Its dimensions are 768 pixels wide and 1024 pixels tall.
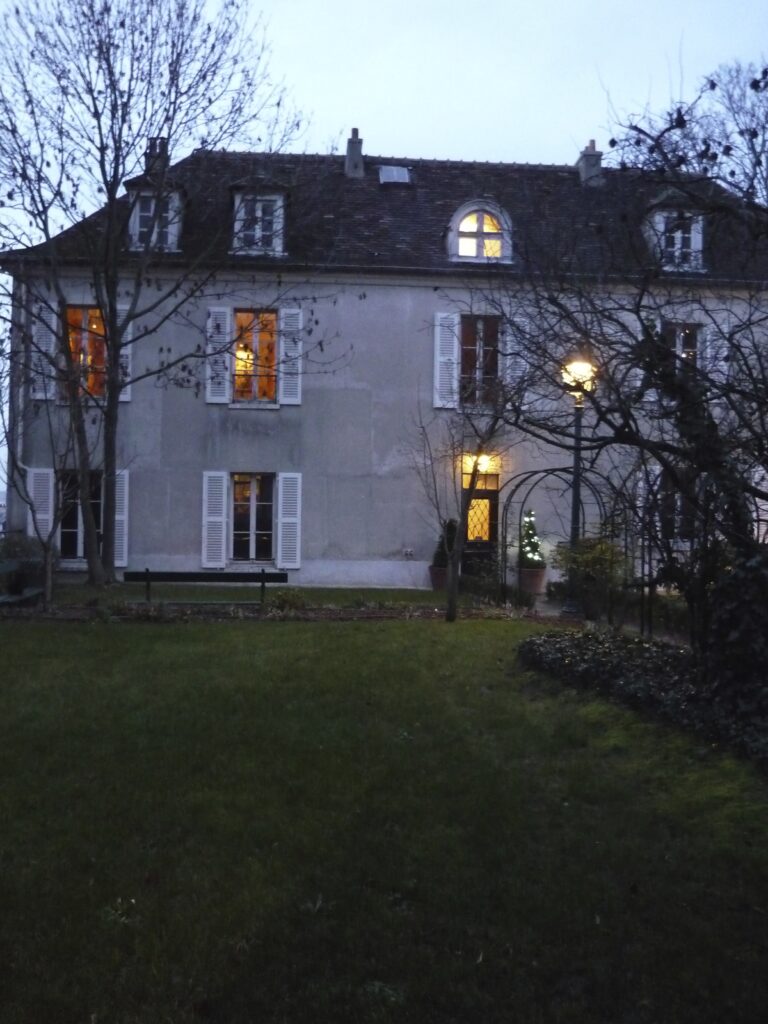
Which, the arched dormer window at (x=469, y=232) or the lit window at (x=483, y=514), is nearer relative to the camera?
the arched dormer window at (x=469, y=232)

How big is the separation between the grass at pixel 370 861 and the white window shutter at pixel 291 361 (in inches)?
495

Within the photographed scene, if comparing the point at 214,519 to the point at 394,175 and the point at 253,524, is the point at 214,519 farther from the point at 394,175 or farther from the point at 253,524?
the point at 394,175

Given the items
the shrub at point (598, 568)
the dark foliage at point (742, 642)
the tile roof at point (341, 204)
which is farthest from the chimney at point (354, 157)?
the dark foliage at point (742, 642)

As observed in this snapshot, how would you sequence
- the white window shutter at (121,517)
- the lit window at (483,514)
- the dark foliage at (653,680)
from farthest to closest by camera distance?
the lit window at (483,514)
the white window shutter at (121,517)
the dark foliage at (653,680)

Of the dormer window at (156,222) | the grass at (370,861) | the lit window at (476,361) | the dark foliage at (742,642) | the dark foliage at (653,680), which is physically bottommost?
the grass at (370,861)

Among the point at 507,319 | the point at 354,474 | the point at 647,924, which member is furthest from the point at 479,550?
the point at 647,924

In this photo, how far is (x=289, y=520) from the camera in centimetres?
2106

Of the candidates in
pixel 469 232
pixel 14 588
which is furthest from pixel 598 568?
pixel 469 232

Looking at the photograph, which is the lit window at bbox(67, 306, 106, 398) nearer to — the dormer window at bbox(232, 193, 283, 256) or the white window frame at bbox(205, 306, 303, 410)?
the white window frame at bbox(205, 306, 303, 410)

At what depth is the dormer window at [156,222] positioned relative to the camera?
1811 cm

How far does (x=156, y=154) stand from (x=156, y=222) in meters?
1.32

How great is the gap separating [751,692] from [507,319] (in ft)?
11.2

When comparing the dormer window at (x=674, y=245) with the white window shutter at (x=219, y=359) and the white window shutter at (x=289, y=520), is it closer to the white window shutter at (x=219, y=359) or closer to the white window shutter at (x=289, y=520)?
the white window shutter at (x=219, y=359)

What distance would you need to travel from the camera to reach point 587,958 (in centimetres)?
415
